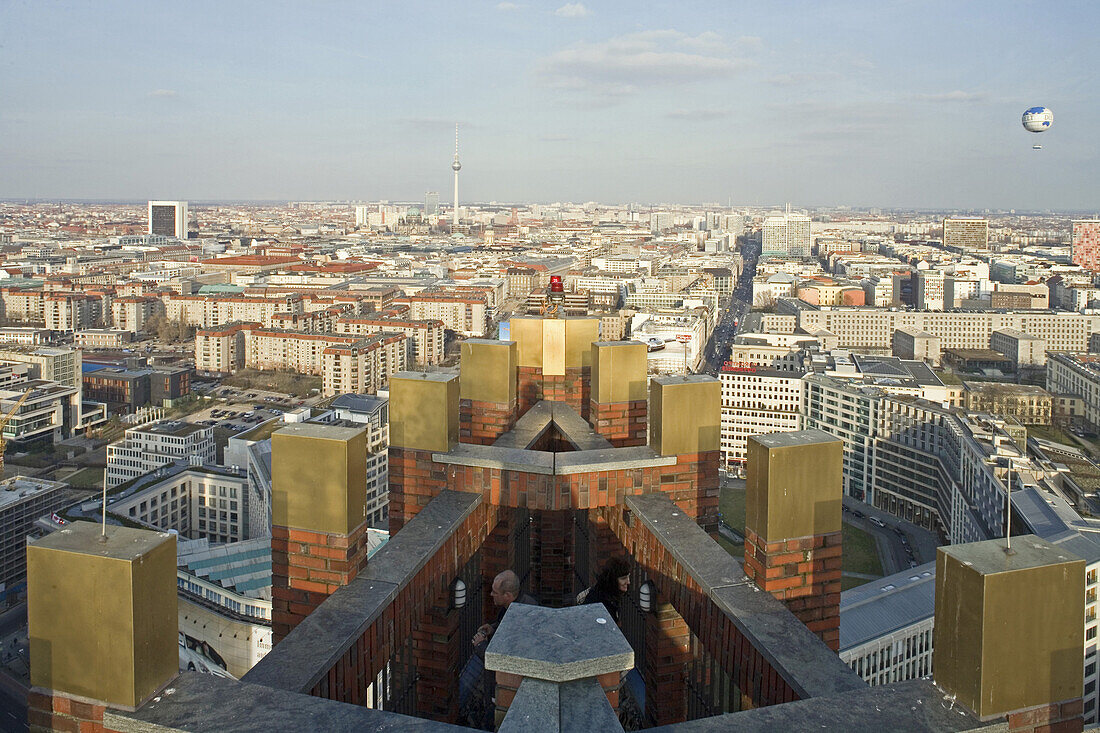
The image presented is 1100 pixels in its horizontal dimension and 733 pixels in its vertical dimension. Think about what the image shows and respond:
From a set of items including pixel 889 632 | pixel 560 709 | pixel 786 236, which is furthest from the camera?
pixel 786 236

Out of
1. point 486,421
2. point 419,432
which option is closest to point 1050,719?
point 419,432

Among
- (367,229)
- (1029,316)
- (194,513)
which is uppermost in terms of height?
(367,229)

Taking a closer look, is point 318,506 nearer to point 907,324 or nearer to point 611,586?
point 611,586

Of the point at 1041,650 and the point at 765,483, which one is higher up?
the point at 765,483

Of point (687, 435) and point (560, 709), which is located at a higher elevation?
point (687, 435)

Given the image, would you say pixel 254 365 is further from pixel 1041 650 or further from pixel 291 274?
pixel 1041 650

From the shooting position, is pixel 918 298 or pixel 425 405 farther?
pixel 918 298

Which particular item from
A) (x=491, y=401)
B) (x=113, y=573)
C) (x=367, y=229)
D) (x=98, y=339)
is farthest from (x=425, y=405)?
(x=367, y=229)
